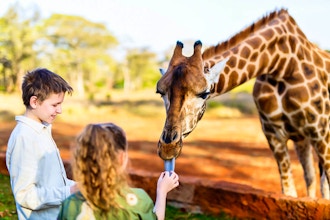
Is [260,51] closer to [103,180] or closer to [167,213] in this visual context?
[167,213]

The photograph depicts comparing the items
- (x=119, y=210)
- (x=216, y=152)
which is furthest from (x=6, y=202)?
(x=216, y=152)

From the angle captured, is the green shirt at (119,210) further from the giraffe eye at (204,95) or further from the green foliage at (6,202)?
the green foliage at (6,202)

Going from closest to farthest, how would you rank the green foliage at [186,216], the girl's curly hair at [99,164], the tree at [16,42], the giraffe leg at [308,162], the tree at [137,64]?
the girl's curly hair at [99,164], the green foliage at [186,216], the giraffe leg at [308,162], the tree at [16,42], the tree at [137,64]

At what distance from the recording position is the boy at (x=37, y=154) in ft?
8.34

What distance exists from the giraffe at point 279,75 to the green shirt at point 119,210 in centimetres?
178

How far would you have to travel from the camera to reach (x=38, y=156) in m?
2.61

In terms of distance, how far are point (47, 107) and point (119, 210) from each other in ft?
3.02

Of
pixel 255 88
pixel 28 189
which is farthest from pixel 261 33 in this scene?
pixel 28 189

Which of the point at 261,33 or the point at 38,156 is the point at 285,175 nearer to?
the point at 261,33

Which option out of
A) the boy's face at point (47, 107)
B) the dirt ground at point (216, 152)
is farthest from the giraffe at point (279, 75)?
the dirt ground at point (216, 152)

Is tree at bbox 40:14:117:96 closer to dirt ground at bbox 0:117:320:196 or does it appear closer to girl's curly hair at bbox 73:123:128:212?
dirt ground at bbox 0:117:320:196

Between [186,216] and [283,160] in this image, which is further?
[186,216]

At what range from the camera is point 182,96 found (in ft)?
11.7

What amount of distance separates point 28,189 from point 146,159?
7.79 meters
